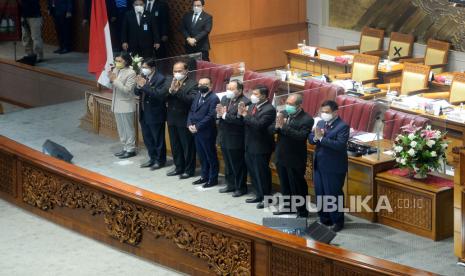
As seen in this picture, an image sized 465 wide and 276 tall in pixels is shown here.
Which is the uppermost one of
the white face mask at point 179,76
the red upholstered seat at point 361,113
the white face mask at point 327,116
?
the white face mask at point 179,76

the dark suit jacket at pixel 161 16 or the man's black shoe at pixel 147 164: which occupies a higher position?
the dark suit jacket at pixel 161 16

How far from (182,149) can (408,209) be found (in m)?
2.93

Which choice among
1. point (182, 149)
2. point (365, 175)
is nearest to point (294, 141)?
point (365, 175)

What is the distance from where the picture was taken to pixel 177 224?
8.76 metres

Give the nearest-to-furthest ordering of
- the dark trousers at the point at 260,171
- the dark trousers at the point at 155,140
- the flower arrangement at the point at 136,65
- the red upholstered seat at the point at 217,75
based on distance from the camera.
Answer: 1. the dark trousers at the point at 260,171
2. the dark trousers at the point at 155,140
3. the flower arrangement at the point at 136,65
4. the red upholstered seat at the point at 217,75

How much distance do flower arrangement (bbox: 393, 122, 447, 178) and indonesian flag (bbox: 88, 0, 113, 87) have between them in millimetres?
5431

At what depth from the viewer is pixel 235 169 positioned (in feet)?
37.0

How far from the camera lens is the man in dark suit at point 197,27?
14789 mm

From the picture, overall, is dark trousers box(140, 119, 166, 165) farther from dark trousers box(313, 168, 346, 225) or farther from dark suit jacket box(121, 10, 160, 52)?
dark suit jacket box(121, 10, 160, 52)

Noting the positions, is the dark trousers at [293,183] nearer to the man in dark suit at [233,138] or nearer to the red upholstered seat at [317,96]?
the man in dark suit at [233,138]

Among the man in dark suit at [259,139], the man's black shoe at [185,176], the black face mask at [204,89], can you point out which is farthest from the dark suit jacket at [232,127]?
the man's black shoe at [185,176]

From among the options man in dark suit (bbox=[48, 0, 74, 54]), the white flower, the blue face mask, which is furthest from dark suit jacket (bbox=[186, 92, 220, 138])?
man in dark suit (bbox=[48, 0, 74, 54])

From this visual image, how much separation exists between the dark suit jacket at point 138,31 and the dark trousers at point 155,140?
9.05 feet

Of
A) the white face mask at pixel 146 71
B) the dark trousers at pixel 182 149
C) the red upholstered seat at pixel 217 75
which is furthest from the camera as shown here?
the red upholstered seat at pixel 217 75
